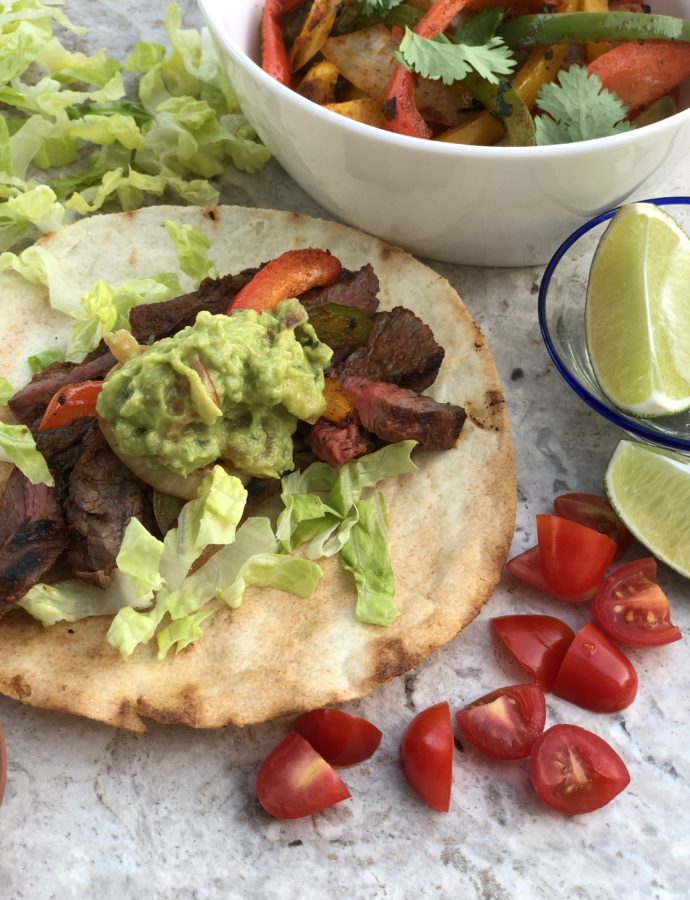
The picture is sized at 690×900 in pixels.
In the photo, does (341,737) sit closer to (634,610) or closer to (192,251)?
(634,610)

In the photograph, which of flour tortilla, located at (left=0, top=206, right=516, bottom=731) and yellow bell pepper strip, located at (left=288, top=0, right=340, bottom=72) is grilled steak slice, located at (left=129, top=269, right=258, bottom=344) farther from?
yellow bell pepper strip, located at (left=288, top=0, right=340, bottom=72)

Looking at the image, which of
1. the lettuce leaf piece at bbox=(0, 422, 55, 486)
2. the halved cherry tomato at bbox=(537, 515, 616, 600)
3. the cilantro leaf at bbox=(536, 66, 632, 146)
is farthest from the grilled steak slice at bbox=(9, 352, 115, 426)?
the cilantro leaf at bbox=(536, 66, 632, 146)

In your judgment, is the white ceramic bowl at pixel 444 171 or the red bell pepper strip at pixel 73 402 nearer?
the red bell pepper strip at pixel 73 402

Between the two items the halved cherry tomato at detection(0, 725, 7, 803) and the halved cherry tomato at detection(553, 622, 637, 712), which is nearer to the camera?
the halved cherry tomato at detection(0, 725, 7, 803)

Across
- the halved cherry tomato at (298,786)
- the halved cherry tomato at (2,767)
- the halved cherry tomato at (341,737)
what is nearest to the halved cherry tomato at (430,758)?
the halved cherry tomato at (341,737)

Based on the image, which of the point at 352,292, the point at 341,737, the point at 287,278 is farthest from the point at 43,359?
the point at 341,737

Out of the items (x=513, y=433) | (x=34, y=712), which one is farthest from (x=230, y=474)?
(x=513, y=433)

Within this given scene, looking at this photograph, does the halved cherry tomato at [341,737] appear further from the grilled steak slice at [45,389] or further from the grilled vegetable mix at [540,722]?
the grilled steak slice at [45,389]
